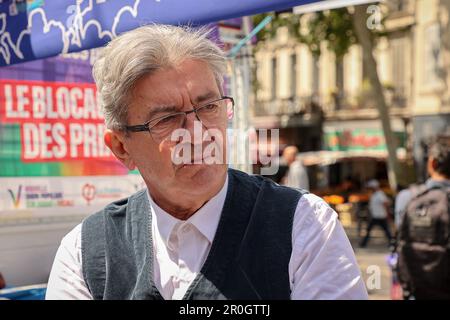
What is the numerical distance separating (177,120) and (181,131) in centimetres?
2

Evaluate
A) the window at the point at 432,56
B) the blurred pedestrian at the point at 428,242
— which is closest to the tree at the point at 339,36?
the window at the point at 432,56

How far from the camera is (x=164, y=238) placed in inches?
56.1

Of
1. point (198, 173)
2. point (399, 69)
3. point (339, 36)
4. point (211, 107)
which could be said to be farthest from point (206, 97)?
point (399, 69)

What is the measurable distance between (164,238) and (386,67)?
2461 centimetres

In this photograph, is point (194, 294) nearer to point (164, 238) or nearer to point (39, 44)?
point (164, 238)

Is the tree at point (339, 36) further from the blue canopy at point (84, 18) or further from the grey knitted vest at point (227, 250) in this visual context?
the grey knitted vest at point (227, 250)

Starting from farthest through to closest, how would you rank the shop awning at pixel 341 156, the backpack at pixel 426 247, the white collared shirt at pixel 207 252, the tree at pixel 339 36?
the shop awning at pixel 341 156
the tree at pixel 339 36
the backpack at pixel 426 247
the white collared shirt at pixel 207 252

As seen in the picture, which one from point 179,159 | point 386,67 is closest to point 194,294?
point 179,159

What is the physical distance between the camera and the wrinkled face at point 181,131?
1338 millimetres

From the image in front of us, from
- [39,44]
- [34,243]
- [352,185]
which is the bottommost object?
[352,185]

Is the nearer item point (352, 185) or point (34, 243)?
point (34, 243)

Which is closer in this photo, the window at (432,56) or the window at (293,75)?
the window at (432,56)

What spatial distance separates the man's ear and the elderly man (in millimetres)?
23
